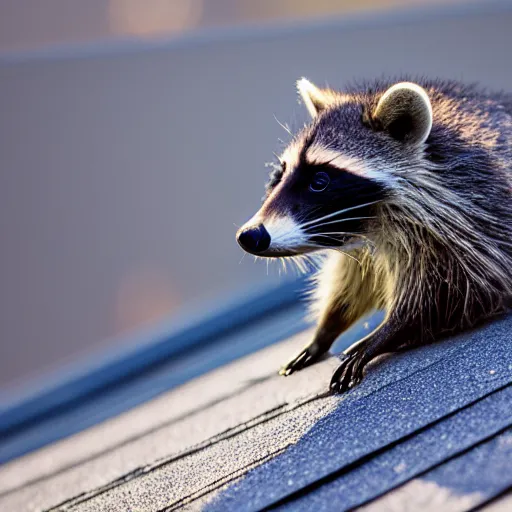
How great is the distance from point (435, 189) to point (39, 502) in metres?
0.94

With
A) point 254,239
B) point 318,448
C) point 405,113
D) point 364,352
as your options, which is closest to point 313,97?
point 405,113

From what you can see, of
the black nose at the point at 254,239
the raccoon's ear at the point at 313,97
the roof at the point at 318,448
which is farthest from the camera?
the raccoon's ear at the point at 313,97

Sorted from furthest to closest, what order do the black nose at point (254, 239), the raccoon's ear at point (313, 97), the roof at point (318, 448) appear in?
the raccoon's ear at point (313, 97) → the black nose at point (254, 239) → the roof at point (318, 448)

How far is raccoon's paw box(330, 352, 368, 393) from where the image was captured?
4.22 ft

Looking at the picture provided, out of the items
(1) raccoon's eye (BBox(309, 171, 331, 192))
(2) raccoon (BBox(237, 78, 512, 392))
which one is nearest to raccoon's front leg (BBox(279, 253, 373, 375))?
(2) raccoon (BBox(237, 78, 512, 392))

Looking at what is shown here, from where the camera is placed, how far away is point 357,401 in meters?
1.19

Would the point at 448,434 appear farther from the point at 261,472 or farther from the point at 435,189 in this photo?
the point at 435,189

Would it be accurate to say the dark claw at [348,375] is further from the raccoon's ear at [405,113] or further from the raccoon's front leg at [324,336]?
the raccoon's ear at [405,113]

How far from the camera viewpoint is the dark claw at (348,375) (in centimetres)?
128

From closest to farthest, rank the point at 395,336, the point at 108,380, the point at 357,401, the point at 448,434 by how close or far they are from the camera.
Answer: the point at 448,434 < the point at 357,401 < the point at 395,336 < the point at 108,380

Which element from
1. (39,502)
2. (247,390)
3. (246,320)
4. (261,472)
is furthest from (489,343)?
(246,320)

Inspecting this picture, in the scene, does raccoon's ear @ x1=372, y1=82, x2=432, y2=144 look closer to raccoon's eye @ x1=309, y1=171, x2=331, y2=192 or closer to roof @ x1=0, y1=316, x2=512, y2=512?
raccoon's eye @ x1=309, y1=171, x2=331, y2=192

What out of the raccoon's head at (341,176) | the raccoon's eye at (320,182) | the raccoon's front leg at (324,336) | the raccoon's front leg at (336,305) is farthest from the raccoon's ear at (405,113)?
the raccoon's front leg at (324,336)

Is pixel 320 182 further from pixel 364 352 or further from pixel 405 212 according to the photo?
pixel 364 352
